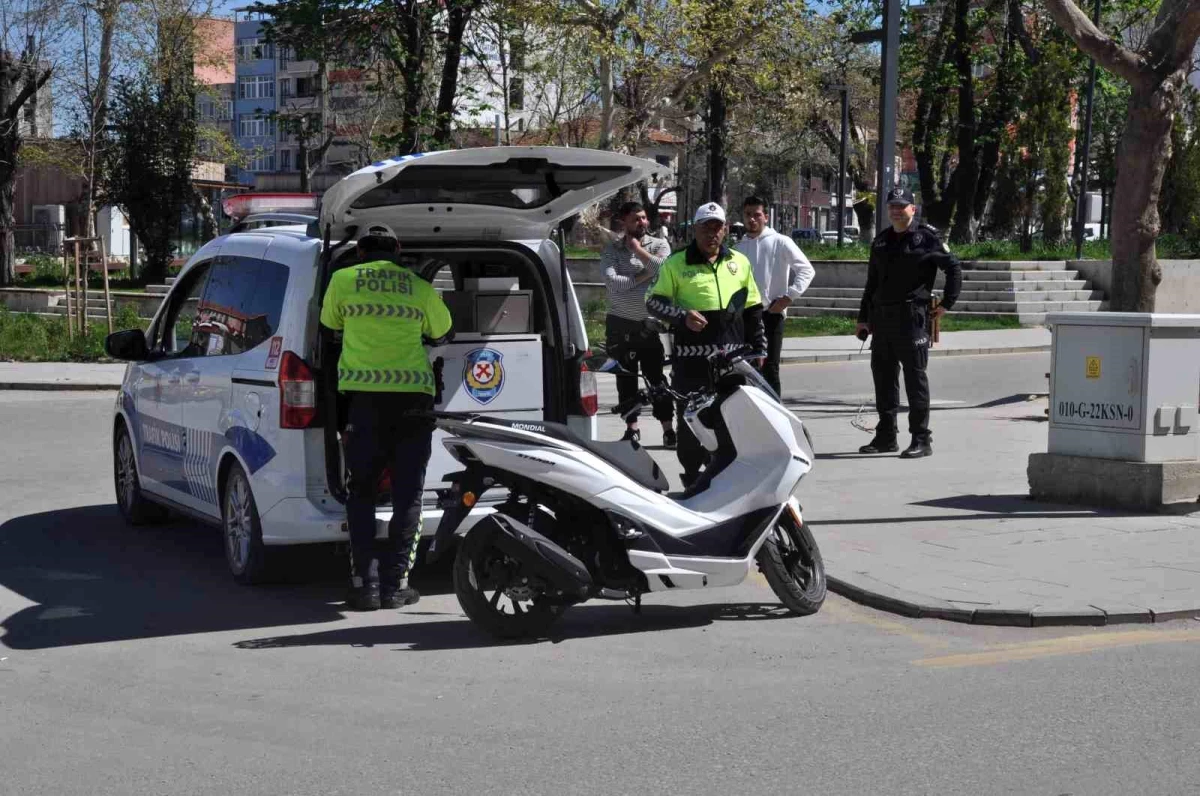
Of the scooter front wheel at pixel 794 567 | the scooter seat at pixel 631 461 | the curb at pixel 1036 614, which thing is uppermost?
the scooter seat at pixel 631 461

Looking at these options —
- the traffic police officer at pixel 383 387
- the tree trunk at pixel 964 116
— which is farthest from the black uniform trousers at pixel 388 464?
the tree trunk at pixel 964 116

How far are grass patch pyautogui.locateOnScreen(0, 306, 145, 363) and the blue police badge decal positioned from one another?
1702 centimetres

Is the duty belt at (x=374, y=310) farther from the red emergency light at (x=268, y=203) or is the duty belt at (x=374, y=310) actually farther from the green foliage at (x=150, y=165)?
the green foliage at (x=150, y=165)

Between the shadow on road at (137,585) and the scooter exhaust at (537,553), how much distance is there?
116cm

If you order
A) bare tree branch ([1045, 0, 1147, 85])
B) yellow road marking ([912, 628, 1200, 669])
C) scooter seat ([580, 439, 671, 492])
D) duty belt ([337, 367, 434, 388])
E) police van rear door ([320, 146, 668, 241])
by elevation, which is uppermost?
bare tree branch ([1045, 0, 1147, 85])

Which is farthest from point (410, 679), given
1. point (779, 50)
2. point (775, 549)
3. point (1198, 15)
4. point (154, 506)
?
point (779, 50)

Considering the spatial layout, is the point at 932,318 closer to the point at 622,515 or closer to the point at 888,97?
the point at 888,97

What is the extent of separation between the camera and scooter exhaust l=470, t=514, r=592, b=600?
21.0 feet

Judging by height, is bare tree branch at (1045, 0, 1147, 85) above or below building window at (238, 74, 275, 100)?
below

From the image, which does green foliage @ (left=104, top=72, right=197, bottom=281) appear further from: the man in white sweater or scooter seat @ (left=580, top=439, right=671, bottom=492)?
scooter seat @ (left=580, top=439, right=671, bottom=492)

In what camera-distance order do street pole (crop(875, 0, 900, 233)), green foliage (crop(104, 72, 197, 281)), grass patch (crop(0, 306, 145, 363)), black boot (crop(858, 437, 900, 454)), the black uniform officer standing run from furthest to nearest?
green foliage (crop(104, 72, 197, 281)), grass patch (crop(0, 306, 145, 363)), street pole (crop(875, 0, 900, 233)), black boot (crop(858, 437, 900, 454)), the black uniform officer standing

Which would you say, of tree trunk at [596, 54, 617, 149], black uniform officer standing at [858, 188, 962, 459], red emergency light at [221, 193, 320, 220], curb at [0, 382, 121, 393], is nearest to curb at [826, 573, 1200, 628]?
black uniform officer standing at [858, 188, 962, 459]

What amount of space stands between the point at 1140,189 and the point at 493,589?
8.63 metres

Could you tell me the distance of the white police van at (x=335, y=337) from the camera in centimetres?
732
